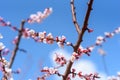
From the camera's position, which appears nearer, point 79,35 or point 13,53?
point 79,35

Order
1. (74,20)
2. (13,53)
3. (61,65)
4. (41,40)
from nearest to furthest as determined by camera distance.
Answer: (74,20) → (61,65) → (41,40) → (13,53)

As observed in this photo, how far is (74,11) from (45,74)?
90 cm

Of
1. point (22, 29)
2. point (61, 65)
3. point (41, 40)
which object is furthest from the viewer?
point (22, 29)

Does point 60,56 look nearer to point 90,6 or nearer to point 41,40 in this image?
point 41,40

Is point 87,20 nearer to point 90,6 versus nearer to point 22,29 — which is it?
point 90,6

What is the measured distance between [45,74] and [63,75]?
0.77m

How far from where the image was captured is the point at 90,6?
3719 mm

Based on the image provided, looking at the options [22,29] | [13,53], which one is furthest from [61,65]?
[22,29]

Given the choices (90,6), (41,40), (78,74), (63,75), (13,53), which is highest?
(13,53)

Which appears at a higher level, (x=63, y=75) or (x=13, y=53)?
(x=13, y=53)

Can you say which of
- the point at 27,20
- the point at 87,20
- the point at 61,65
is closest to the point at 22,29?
the point at 27,20

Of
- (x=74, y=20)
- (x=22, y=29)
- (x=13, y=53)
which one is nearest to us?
(x=74, y=20)

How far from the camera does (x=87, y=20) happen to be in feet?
12.2

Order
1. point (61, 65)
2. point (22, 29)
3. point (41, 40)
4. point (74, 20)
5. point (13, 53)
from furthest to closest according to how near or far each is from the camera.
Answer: point (22, 29) < point (13, 53) < point (41, 40) < point (61, 65) < point (74, 20)
